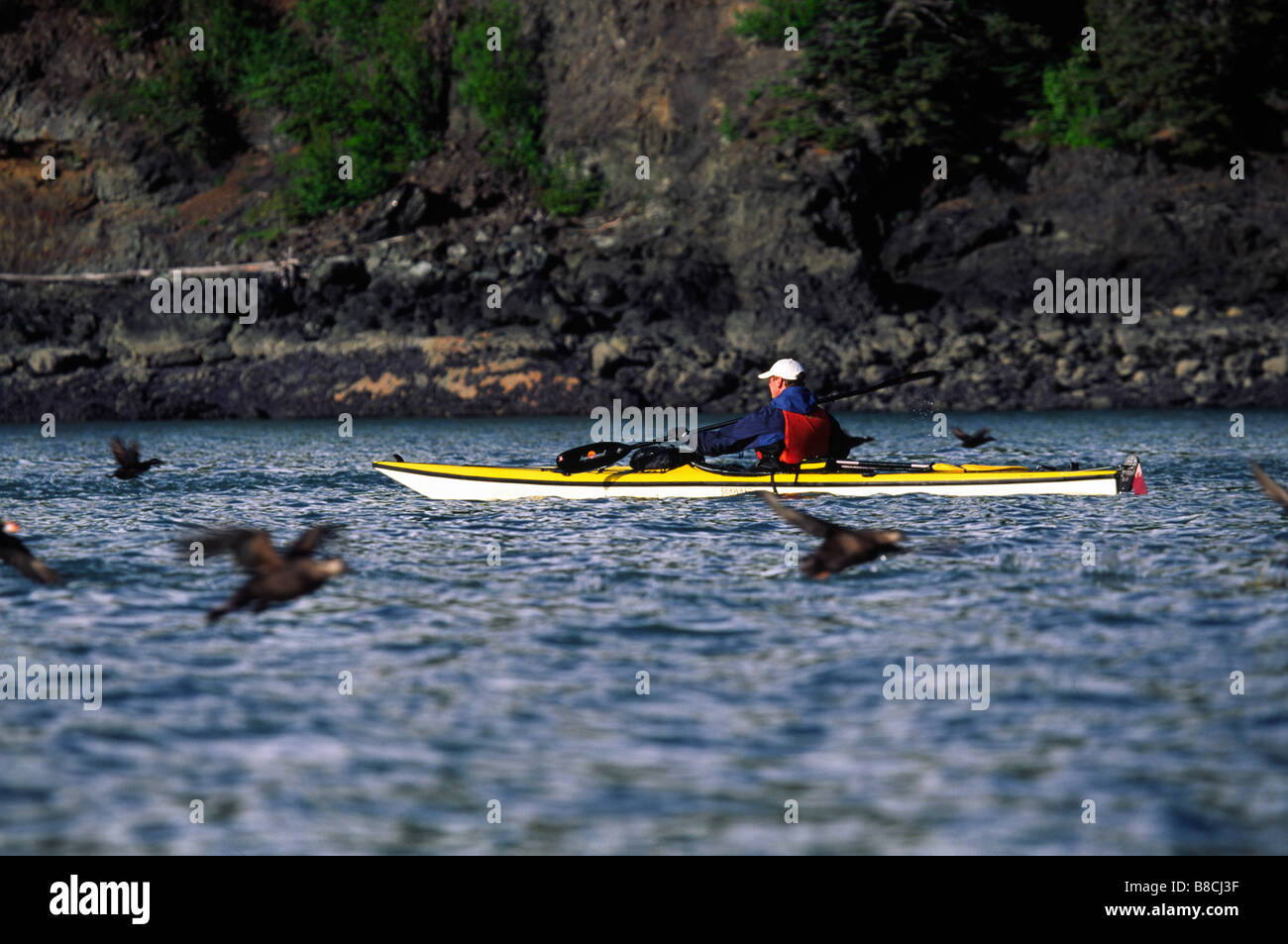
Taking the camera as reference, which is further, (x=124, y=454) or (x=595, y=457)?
(x=124, y=454)

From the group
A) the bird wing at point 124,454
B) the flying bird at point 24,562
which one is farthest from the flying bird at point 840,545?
the bird wing at point 124,454

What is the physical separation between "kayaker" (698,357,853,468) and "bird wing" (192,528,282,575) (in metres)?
6.43

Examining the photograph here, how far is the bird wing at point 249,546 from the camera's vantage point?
6.91m

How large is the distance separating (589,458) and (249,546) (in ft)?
23.9

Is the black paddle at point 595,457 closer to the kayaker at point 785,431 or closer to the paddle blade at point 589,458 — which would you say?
the paddle blade at point 589,458

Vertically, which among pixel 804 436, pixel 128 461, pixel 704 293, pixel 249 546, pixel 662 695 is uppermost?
pixel 704 293

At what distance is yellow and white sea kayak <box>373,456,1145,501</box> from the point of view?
1295 centimetres

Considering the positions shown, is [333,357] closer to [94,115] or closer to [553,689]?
[94,115]

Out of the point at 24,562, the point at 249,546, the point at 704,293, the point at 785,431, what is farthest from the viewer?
the point at 704,293

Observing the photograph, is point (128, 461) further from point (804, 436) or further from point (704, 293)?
point (704, 293)

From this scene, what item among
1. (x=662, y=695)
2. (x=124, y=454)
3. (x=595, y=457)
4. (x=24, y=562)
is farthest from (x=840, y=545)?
(x=124, y=454)

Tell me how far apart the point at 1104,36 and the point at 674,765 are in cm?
3552

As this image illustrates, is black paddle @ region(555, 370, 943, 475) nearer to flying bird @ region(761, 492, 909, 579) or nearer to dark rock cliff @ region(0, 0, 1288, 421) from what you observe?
flying bird @ region(761, 492, 909, 579)

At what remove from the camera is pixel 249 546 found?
22.7 ft
